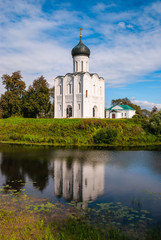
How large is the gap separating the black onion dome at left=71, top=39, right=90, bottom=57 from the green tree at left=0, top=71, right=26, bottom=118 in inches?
473

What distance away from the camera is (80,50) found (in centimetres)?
3388

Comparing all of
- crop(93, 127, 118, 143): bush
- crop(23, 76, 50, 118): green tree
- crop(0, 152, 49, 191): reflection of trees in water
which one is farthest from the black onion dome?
crop(0, 152, 49, 191): reflection of trees in water

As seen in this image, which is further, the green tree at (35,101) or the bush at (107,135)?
the green tree at (35,101)

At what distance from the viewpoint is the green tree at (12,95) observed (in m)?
38.2

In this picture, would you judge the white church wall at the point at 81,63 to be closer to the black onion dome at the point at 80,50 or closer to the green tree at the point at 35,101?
the black onion dome at the point at 80,50

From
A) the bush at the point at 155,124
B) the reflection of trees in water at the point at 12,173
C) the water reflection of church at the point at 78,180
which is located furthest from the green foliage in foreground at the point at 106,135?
the reflection of trees in water at the point at 12,173

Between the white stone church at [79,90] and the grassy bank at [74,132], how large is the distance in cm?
614

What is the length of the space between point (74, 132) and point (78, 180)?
16092 millimetres

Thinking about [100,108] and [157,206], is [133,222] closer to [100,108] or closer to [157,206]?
[157,206]

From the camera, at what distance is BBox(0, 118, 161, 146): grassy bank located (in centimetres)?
2431

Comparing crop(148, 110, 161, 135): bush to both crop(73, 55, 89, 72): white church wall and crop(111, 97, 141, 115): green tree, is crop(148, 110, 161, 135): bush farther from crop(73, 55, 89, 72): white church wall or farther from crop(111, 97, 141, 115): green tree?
crop(111, 97, 141, 115): green tree

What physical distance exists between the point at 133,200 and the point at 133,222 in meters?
1.67

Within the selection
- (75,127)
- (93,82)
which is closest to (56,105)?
(93,82)

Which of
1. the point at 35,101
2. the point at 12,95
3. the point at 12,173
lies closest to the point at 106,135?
the point at 12,173
